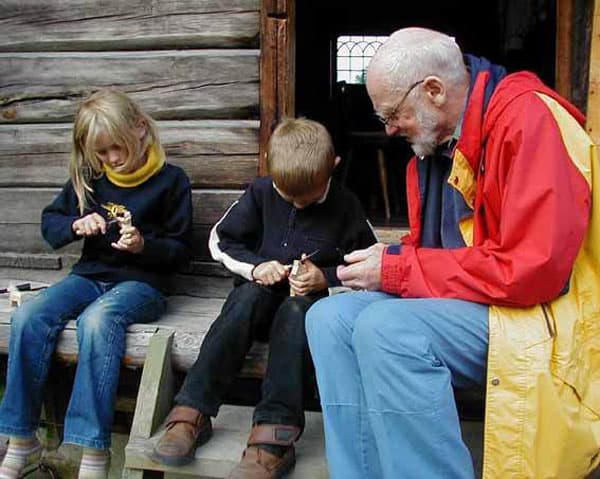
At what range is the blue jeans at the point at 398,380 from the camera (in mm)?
2104

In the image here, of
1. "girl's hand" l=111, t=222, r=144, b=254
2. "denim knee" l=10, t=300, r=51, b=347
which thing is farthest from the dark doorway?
"denim knee" l=10, t=300, r=51, b=347

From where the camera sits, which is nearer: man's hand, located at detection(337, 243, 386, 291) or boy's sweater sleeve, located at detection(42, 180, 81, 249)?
man's hand, located at detection(337, 243, 386, 291)

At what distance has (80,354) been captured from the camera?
9.53ft

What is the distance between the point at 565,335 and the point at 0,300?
7.84ft

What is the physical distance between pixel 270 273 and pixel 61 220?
3.43 feet

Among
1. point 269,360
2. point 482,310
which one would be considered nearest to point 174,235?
point 269,360

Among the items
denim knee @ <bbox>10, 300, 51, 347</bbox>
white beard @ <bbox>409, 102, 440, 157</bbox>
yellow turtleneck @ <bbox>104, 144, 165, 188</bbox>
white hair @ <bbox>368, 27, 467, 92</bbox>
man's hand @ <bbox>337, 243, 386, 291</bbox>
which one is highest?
white hair @ <bbox>368, 27, 467, 92</bbox>

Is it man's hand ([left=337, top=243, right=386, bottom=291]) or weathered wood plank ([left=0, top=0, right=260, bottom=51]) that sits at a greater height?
weathered wood plank ([left=0, top=0, right=260, bottom=51])

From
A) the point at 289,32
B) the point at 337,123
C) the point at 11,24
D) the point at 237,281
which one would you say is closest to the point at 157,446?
the point at 237,281

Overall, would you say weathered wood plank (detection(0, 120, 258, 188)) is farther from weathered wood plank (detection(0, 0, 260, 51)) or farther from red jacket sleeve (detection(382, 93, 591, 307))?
red jacket sleeve (detection(382, 93, 591, 307))

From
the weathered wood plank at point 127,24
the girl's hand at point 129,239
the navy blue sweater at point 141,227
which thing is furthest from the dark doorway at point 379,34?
the girl's hand at point 129,239

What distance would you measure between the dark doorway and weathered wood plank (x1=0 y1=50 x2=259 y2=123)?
2113 millimetres

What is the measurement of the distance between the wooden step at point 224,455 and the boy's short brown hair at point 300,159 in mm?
841

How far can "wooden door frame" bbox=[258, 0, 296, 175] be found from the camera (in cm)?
350
